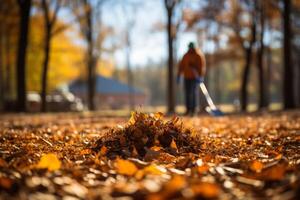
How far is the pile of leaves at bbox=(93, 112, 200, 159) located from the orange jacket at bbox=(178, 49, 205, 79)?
755 centimetres

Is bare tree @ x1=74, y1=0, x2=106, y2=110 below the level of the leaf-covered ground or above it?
above

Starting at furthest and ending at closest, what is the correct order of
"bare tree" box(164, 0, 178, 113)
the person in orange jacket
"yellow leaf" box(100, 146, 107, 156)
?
"bare tree" box(164, 0, 178, 113), the person in orange jacket, "yellow leaf" box(100, 146, 107, 156)

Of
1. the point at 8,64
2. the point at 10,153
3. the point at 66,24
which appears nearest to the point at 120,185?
the point at 10,153

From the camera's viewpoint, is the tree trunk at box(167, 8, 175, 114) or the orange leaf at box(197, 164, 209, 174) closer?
the orange leaf at box(197, 164, 209, 174)

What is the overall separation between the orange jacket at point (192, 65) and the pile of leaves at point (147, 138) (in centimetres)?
755

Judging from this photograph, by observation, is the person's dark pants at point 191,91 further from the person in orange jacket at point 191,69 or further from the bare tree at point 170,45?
the bare tree at point 170,45

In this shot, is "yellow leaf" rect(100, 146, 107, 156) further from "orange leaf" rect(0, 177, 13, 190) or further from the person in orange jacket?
the person in orange jacket

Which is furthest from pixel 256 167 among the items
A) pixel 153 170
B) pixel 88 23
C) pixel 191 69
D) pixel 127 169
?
pixel 88 23

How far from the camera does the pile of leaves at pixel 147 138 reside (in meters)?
4.45

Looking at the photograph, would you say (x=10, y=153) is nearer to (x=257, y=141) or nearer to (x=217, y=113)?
(x=257, y=141)

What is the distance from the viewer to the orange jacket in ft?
41.2

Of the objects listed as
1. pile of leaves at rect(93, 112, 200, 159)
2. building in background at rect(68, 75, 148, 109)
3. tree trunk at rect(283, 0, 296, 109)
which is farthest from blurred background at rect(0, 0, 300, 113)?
building in background at rect(68, 75, 148, 109)

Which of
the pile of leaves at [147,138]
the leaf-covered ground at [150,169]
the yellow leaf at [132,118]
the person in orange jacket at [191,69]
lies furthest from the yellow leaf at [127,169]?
the person in orange jacket at [191,69]

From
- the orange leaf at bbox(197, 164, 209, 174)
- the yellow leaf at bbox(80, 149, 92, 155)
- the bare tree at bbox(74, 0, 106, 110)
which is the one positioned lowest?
the orange leaf at bbox(197, 164, 209, 174)
